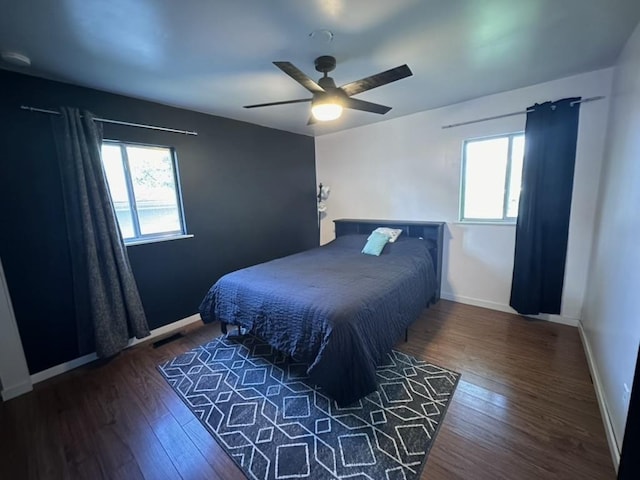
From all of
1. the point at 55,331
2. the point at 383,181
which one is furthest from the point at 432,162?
the point at 55,331

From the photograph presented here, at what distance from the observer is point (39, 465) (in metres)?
1.46

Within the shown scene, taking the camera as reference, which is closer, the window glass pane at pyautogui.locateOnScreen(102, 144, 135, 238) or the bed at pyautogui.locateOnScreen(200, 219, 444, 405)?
the bed at pyautogui.locateOnScreen(200, 219, 444, 405)

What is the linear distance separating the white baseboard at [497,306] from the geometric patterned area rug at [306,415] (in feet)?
4.94

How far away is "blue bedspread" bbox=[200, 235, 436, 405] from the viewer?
5.48 ft

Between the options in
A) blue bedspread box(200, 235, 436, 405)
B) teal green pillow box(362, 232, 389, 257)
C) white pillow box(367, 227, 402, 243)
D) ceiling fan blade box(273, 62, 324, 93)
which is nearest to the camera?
ceiling fan blade box(273, 62, 324, 93)

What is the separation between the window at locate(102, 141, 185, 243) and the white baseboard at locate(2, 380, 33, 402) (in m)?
1.33

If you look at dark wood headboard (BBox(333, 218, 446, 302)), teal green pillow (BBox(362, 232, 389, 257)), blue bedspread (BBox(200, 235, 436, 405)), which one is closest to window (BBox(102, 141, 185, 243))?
blue bedspread (BBox(200, 235, 436, 405))

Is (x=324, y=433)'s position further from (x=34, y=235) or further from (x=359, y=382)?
(x=34, y=235)

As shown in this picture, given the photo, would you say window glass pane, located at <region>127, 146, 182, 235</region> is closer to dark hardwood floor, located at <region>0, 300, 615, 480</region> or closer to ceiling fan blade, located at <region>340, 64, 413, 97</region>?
dark hardwood floor, located at <region>0, 300, 615, 480</region>

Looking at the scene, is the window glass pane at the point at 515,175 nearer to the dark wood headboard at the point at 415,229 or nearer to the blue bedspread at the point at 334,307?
the dark wood headboard at the point at 415,229

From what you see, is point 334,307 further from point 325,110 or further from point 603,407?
point 603,407

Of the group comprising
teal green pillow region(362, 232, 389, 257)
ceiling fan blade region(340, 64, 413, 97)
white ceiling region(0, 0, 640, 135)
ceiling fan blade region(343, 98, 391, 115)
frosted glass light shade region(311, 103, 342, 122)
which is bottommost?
teal green pillow region(362, 232, 389, 257)

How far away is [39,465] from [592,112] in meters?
4.86

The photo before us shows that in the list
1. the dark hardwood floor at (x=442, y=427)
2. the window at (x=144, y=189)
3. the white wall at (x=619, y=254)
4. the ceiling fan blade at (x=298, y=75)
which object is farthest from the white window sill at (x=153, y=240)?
the white wall at (x=619, y=254)
